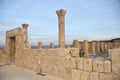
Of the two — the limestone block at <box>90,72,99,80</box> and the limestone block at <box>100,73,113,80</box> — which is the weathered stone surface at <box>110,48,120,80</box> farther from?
the limestone block at <box>90,72,99,80</box>

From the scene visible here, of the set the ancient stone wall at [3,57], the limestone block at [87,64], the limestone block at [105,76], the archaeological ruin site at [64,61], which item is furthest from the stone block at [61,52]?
the ancient stone wall at [3,57]

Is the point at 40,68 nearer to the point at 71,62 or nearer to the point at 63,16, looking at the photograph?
the point at 71,62

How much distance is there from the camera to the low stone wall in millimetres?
4788

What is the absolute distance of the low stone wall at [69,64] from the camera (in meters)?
4.79

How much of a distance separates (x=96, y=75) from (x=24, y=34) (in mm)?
7301

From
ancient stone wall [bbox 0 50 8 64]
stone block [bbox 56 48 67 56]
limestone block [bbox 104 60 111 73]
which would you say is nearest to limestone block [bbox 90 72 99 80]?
limestone block [bbox 104 60 111 73]

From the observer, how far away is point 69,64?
6227 mm

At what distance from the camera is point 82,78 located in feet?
18.3

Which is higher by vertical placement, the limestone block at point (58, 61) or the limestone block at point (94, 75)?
the limestone block at point (58, 61)

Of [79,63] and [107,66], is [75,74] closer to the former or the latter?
[79,63]

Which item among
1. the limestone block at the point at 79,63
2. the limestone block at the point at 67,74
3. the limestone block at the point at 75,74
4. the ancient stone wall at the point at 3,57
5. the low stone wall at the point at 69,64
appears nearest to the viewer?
the low stone wall at the point at 69,64

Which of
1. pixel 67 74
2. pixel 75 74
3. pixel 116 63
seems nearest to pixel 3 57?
pixel 67 74

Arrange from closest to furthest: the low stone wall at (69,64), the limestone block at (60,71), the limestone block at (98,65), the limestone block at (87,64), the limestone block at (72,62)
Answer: the low stone wall at (69,64), the limestone block at (98,65), the limestone block at (87,64), the limestone block at (72,62), the limestone block at (60,71)

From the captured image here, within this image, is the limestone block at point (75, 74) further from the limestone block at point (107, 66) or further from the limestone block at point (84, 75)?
the limestone block at point (107, 66)
